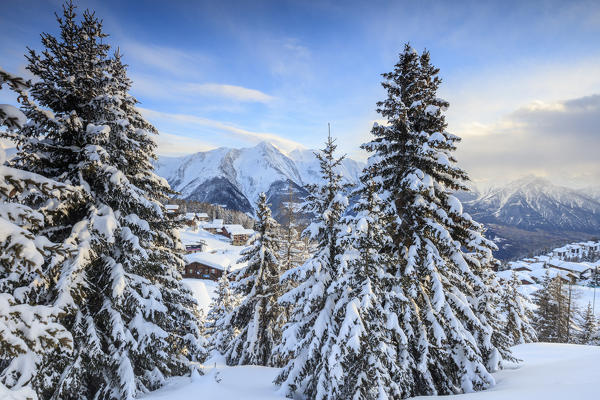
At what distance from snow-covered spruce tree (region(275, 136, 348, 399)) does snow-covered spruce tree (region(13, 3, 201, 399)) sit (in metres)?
4.74

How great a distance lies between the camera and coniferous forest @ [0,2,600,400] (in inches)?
329

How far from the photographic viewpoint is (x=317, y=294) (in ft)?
32.9

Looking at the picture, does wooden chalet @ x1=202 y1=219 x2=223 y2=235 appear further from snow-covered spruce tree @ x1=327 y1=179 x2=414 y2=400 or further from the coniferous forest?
snow-covered spruce tree @ x1=327 y1=179 x2=414 y2=400

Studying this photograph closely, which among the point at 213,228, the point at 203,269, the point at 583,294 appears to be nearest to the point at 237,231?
the point at 213,228

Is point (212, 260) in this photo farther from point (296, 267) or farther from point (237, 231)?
point (296, 267)

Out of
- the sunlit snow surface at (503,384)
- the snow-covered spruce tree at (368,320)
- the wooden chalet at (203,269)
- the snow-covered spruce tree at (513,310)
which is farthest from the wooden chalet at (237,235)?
the snow-covered spruce tree at (368,320)

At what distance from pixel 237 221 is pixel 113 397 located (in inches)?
6431

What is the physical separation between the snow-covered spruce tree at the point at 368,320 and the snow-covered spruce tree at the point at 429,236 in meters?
0.69

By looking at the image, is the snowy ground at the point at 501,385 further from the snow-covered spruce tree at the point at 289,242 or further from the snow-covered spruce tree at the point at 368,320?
the snow-covered spruce tree at the point at 289,242

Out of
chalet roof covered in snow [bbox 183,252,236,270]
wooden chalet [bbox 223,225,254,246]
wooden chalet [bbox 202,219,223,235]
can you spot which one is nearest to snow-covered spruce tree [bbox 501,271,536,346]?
chalet roof covered in snow [bbox 183,252,236,270]

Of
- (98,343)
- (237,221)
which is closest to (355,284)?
(98,343)

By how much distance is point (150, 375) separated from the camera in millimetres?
10656

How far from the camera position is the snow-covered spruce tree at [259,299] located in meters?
18.2

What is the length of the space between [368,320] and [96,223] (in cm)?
929
